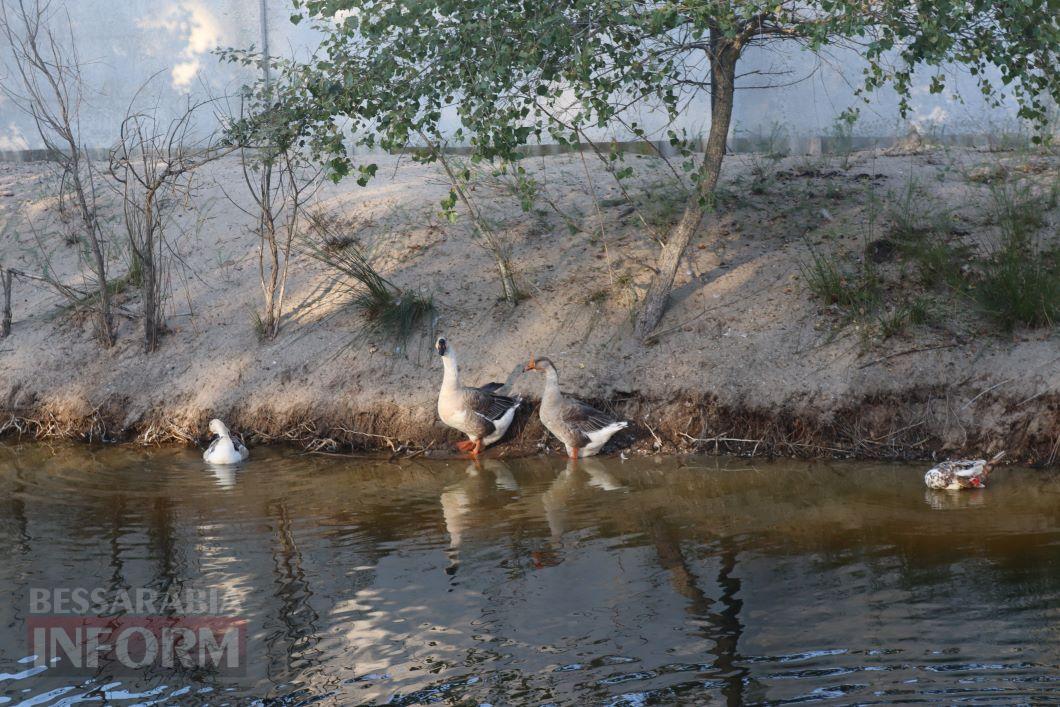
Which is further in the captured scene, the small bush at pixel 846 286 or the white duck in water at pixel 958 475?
the small bush at pixel 846 286

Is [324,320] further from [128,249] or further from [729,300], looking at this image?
[729,300]

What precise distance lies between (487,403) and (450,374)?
1.32 ft

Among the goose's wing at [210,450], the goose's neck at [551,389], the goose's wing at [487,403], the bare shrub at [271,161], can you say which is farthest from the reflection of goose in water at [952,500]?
the goose's wing at [210,450]

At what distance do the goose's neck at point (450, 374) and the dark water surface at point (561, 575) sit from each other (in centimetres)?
67

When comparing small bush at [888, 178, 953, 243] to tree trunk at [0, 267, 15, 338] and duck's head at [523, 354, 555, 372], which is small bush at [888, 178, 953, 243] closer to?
duck's head at [523, 354, 555, 372]

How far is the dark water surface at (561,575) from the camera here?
472cm

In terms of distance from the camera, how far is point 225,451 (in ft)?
28.4

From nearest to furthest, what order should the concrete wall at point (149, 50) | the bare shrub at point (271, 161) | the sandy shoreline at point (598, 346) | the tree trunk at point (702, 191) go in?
1. the sandy shoreline at point (598, 346)
2. the bare shrub at point (271, 161)
3. the tree trunk at point (702, 191)
4. the concrete wall at point (149, 50)

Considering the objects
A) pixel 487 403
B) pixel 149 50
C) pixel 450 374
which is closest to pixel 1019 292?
pixel 487 403

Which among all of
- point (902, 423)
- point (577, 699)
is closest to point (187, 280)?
point (902, 423)

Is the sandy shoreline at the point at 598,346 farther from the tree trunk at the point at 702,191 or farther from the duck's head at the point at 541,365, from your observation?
the duck's head at the point at 541,365

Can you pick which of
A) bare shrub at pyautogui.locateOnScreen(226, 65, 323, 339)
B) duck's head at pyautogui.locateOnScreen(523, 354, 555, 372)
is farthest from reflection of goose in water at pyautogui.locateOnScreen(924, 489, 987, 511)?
bare shrub at pyautogui.locateOnScreen(226, 65, 323, 339)

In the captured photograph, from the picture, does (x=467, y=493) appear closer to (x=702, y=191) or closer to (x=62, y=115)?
(x=702, y=191)

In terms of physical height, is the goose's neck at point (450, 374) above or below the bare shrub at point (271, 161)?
below
